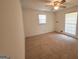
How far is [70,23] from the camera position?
20.9ft

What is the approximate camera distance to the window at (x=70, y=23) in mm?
6066

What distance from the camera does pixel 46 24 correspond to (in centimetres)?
759

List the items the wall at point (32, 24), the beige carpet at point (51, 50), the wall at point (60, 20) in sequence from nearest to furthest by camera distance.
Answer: the beige carpet at point (51, 50) < the wall at point (32, 24) < the wall at point (60, 20)

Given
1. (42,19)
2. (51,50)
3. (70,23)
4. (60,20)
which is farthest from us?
(60,20)

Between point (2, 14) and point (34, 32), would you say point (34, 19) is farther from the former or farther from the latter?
point (2, 14)

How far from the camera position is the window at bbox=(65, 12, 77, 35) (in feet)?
19.9

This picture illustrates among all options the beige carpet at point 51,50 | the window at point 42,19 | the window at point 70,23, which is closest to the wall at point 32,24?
the window at point 42,19

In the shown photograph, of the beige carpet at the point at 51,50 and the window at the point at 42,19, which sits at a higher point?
the window at the point at 42,19

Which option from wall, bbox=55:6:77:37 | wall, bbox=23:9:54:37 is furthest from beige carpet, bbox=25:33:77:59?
wall, bbox=55:6:77:37

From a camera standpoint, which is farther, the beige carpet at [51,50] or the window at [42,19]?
the window at [42,19]

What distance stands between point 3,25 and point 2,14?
0.12 m

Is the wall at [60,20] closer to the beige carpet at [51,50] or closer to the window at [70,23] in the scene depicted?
the window at [70,23]

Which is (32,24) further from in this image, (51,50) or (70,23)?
(51,50)

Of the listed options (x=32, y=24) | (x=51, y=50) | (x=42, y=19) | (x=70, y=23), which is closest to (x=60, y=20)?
(x=70, y=23)
